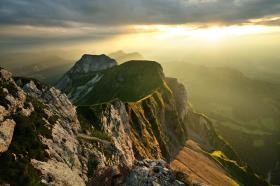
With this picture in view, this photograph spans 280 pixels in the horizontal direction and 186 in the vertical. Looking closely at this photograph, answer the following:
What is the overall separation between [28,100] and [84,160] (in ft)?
54.3

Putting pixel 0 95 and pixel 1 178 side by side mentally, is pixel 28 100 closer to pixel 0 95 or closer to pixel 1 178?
pixel 0 95

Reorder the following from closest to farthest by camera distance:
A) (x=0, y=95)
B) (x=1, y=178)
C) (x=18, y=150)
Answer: (x=1, y=178) → (x=18, y=150) → (x=0, y=95)

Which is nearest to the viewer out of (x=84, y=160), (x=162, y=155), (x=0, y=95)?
(x=0, y=95)

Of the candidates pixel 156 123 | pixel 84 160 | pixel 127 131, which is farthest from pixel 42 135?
pixel 156 123

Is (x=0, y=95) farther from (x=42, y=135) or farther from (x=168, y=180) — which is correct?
(x=168, y=180)

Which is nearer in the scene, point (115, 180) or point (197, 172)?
point (115, 180)

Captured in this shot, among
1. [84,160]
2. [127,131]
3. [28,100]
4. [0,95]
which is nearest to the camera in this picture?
[0,95]

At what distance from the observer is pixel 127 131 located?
131m

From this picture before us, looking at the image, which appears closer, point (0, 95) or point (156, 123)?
point (0, 95)

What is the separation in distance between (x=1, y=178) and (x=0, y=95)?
20.6m

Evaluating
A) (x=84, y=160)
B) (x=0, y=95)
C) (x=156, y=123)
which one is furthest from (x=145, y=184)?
(x=156, y=123)

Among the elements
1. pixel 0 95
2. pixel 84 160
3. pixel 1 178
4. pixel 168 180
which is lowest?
pixel 84 160

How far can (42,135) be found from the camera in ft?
183

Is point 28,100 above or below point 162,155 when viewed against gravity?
above
